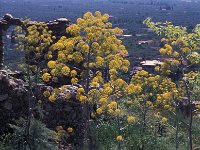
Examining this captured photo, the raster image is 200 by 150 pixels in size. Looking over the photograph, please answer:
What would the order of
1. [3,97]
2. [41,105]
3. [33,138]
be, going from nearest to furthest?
[33,138], [3,97], [41,105]

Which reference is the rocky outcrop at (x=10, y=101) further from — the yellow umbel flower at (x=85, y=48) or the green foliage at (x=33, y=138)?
the yellow umbel flower at (x=85, y=48)

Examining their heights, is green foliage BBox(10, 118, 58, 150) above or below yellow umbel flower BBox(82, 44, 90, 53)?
below

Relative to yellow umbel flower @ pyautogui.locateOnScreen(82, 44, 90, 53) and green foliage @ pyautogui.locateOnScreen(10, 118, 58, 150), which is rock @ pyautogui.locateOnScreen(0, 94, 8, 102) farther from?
yellow umbel flower @ pyautogui.locateOnScreen(82, 44, 90, 53)

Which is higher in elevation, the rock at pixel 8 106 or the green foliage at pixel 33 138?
the rock at pixel 8 106

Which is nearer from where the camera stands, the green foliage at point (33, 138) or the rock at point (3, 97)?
the green foliage at point (33, 138)

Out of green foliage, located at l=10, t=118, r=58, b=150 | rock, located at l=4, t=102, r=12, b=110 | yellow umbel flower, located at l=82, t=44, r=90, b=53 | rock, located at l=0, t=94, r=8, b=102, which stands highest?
yellow umbel flower, located at l=82, t=44, r=90, b=53

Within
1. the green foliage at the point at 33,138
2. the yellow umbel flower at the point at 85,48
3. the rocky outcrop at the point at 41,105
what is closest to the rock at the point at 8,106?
the rocky outcrop at the point at 41,105

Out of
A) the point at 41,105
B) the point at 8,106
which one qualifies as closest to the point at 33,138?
the point at 8,106

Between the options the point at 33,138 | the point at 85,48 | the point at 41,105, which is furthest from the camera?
the point at 41,105

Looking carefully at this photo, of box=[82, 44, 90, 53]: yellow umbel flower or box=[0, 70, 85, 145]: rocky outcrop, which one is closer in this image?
box=[82, 44, 90, 53]: yellow umbel flower

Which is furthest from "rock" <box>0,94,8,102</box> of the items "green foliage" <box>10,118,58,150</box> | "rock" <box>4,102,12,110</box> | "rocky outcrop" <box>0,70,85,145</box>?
"green foliage" <box>10,118,58,150</box>

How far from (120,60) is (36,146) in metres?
3.86

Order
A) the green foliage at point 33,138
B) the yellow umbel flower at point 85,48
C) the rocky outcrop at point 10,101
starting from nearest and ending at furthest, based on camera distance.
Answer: the yellow umbel flower at point 85,48 → the green foliage at point 33,138 → the rocky outcrop at point 10,101

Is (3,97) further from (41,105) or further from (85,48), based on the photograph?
(85,48)
